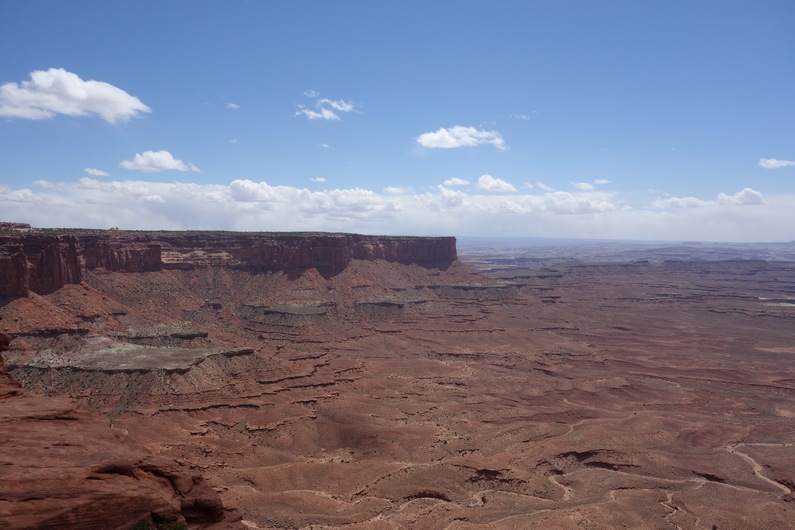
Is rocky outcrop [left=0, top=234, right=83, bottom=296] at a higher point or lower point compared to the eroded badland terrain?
higher

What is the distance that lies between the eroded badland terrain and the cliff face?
0.34 metres

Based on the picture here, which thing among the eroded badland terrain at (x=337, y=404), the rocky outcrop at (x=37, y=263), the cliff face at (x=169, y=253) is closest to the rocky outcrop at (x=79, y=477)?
the eroded badland terrain at (x=337, y=404)

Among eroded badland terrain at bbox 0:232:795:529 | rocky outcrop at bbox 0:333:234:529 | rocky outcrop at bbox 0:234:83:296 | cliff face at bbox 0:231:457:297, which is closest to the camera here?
rocky outcrop at bbox 0:333:234:529

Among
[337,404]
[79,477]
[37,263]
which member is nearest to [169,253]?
[37,263]

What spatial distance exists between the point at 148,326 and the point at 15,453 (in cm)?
6277

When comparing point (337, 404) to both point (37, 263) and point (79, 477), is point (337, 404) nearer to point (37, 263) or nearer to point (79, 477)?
point (79, 477)

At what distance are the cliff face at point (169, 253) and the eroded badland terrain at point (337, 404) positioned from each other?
0.34 m

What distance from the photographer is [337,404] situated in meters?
60.3

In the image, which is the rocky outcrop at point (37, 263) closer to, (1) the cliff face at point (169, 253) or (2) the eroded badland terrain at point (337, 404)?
(1) the cliff face at point (169, 253)

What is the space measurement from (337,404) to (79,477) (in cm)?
4378

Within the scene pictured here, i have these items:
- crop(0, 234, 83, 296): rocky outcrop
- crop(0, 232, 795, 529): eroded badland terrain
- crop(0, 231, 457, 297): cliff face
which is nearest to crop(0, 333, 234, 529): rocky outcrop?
crop(0, 232, 795, 529): eroded badland terrain

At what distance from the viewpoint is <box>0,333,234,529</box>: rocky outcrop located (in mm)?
16281

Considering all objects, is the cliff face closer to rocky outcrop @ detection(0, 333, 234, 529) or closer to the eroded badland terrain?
the eroded badland terrain

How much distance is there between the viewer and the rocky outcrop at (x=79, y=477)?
53.4 ft
